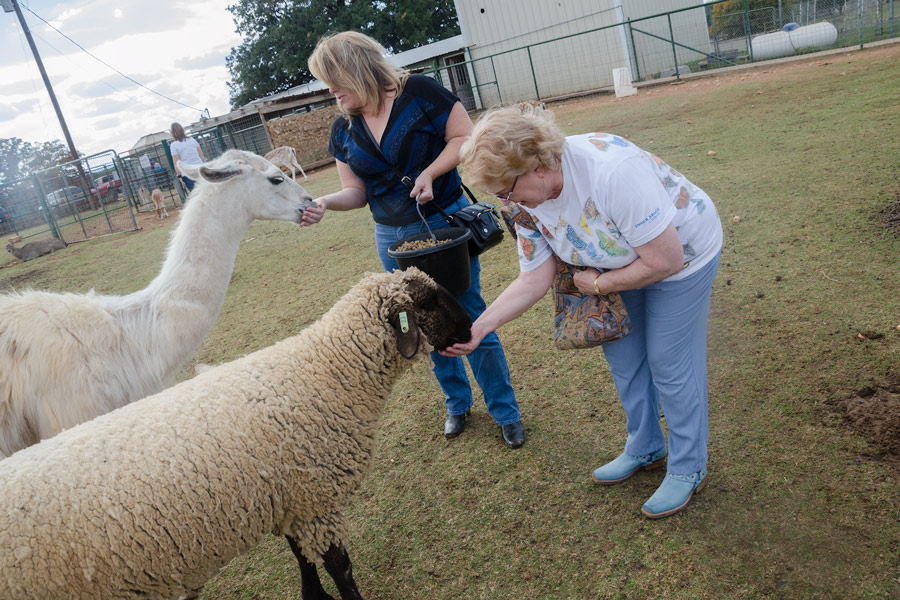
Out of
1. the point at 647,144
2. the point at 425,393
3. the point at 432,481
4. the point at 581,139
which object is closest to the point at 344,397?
the point at 432,481

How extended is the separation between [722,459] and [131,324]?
11.1 ft

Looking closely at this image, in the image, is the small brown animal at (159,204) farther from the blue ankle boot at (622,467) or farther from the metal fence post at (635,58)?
the blue ankle boot at (622,467)

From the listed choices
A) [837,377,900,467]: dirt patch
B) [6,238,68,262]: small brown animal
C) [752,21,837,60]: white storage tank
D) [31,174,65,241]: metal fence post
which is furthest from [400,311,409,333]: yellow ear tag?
[752,21,837,60]: white storage tank

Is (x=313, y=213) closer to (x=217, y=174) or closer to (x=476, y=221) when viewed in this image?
(x=217, y=174)

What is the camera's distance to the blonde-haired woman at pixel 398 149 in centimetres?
312

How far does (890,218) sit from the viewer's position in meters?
4.96

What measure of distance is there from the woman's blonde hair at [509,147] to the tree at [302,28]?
46.3m

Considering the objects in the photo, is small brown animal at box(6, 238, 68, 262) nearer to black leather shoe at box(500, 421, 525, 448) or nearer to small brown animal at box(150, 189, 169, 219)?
small brown animal at box(150, 189, 169, 219)

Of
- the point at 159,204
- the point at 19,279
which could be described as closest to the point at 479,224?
the point at 19,279

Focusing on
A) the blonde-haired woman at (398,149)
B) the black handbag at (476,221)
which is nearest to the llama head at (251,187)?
the blonde-haired woman at (398,149)

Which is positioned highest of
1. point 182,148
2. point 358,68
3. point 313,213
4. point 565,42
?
point 565,42

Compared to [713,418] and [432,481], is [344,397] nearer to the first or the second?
[432,481]

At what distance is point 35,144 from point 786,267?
5897cm

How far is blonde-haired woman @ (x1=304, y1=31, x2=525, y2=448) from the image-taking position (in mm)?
3121
